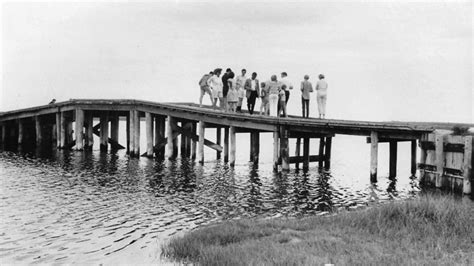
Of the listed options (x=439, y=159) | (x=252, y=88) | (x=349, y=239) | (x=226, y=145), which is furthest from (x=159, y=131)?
(x=349, y=239)

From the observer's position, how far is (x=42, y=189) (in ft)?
69.0

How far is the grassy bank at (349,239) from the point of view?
33.0 ft

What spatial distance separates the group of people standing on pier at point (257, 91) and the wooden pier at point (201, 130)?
856 mm

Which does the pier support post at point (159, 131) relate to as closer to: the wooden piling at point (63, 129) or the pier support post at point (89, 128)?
the pier support post at point (89, 128)

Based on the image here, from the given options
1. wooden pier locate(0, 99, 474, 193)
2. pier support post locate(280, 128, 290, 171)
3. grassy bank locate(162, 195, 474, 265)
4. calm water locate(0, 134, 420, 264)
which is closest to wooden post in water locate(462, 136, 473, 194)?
wooden pier locate(0, 99, 474, 193)

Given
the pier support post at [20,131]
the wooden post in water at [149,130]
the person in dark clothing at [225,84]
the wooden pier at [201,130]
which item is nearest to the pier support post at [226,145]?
the wooden pier at [201,130]

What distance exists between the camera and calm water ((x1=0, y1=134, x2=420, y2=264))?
12.7m

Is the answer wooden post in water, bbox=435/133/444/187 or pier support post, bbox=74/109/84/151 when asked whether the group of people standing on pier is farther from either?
pier support post, bbox=74/109/84/151

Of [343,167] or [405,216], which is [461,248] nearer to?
[405,216]

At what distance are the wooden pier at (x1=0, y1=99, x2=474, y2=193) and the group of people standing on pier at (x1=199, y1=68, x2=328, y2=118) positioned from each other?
2.81 ft

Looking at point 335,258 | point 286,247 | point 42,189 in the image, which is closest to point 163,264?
point 286,247

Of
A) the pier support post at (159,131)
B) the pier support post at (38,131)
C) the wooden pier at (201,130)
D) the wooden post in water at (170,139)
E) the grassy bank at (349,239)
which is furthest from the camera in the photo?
the pier support post at (38,131)

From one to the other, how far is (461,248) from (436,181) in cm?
993

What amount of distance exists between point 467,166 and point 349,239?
920 cm
